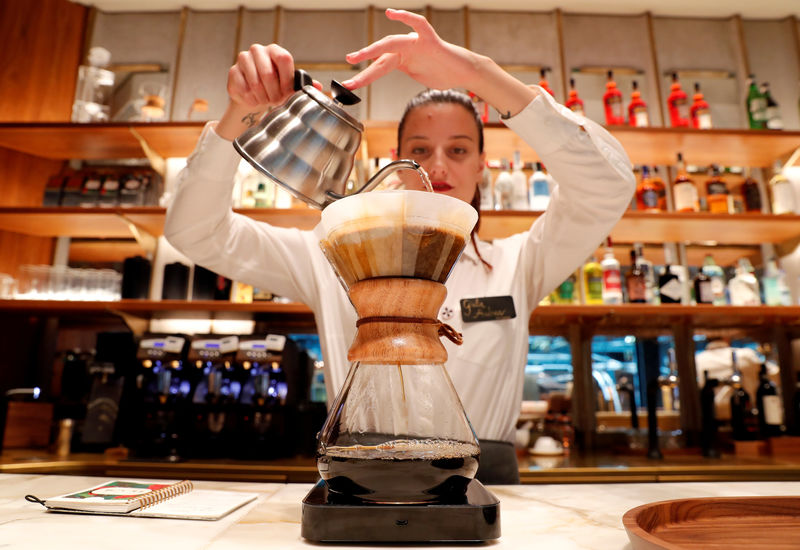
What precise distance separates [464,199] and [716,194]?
6.87 feet

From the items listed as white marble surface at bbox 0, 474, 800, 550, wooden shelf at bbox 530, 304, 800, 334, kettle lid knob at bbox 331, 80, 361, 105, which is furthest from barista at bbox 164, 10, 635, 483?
wooden shelf at bbox 530, 304, 800, 334

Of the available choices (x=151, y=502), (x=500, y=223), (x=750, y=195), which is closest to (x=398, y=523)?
(x=151, y=502)

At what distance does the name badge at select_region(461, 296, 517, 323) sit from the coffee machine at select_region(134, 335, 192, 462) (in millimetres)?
1503

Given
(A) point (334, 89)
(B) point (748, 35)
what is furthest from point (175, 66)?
(B) point (748, 35)

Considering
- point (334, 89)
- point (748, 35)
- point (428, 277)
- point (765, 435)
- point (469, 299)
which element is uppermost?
point (748, 35)

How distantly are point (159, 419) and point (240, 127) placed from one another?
1.68 metres

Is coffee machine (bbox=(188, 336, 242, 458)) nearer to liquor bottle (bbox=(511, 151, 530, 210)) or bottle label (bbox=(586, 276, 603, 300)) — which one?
liquor bottle (bbox=(511, 151, 530, 210))

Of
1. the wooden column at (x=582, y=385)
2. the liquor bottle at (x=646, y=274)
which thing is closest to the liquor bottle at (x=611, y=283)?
the liquor bottle at (x=646, y=274)

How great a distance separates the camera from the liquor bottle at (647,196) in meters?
2.70

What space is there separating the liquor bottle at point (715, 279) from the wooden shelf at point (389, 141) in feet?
1.87

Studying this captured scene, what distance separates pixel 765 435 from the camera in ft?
8.86

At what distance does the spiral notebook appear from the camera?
0.58 meters

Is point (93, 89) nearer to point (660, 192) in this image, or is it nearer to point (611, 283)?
point (611, 283)

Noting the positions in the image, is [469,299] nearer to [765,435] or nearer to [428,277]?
[428,277]
